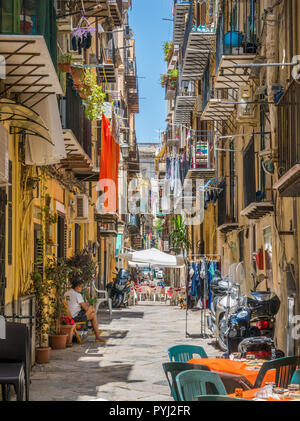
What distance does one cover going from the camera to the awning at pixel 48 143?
1035cm

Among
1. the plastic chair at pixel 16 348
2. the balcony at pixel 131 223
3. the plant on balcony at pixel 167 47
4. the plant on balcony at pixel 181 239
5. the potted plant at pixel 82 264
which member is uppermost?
the plant on balcony at pixel 167 47

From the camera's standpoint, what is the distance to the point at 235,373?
24.1 feet

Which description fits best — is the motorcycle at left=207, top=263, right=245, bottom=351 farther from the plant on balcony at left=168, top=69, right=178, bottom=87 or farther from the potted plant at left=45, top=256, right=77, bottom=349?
the plant on balcony at left=168, top=69, right=178, bottom=87

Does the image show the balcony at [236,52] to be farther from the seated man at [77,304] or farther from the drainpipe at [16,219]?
the seated man at [77,304]

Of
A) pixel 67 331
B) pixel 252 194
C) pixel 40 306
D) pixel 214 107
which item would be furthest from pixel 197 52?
pixel 40 306

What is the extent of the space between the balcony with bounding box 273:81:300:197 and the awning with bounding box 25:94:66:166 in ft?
11.0

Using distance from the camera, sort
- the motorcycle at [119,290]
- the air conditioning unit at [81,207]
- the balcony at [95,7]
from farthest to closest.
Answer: the motorcycle at [119,290], the air conditioning unit at [81,207], the balcony at [95,7]

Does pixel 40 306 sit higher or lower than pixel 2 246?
lower

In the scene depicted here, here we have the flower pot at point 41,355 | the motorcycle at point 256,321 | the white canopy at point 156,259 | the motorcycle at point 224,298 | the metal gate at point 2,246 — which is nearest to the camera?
the metal gate at point 2,246

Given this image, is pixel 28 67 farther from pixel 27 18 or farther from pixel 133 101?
pixel 133 101

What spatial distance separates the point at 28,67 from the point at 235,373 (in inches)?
192

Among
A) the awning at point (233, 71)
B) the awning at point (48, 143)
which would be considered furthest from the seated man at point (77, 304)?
the awning at point (233, 71)

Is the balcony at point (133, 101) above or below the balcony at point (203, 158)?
above

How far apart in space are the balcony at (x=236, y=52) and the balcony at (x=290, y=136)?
2.87 m
